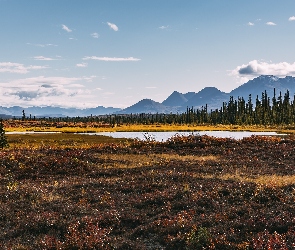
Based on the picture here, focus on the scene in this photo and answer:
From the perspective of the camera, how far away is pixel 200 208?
630 inches

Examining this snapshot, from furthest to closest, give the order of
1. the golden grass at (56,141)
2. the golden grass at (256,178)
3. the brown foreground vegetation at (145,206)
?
the golden grass at (56,141) < the golden grass at (256,178) < the brown foreground vegetation at (145,206)

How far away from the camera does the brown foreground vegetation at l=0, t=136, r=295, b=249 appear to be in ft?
41.7

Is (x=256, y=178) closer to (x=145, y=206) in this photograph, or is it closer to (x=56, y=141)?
(x=145, y=206)

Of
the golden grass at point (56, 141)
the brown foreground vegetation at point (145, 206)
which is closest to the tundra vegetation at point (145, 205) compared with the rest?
the brown foreground vegetation at point (145, 206)

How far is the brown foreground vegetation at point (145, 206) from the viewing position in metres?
12.7

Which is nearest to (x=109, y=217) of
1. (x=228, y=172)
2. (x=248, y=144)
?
(x=228, y=172)

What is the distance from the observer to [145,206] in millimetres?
17109

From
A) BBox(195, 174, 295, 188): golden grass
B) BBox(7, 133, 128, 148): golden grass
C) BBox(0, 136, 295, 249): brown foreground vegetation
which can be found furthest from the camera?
BBox(7, 133, 128, 148): golden grass

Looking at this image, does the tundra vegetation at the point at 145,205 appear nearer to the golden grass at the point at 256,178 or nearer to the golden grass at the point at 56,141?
the golden grass at the point at 256,178

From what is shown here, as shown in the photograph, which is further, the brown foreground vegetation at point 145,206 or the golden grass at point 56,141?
the golden grass at point 56,141

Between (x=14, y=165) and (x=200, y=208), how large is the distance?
18.1 metres

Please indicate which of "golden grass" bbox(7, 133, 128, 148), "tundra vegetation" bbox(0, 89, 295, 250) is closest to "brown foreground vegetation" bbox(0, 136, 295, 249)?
"tundra vegetation" bbox(0, 89, 295, 250)

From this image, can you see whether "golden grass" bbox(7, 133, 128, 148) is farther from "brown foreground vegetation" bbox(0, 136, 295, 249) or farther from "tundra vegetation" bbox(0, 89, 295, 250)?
"brown foreground vegetation" bbox(0, 136, 295, 249)

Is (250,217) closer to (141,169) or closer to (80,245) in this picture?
(80,245)
